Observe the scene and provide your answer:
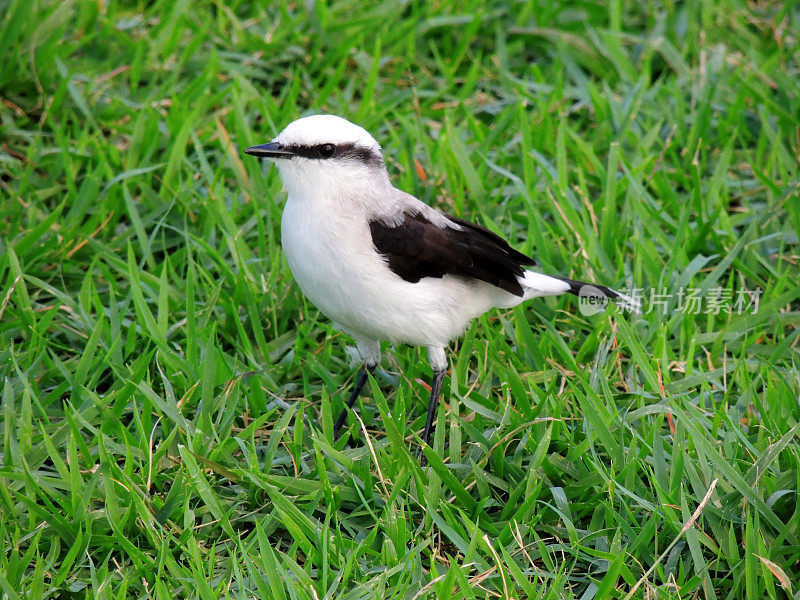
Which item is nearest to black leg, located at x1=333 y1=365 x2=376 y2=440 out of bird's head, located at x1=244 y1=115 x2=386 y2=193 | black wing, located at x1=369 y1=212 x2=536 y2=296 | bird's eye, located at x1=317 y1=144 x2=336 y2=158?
black wing, located at x1=369 y1=212 x2=536 y2=296

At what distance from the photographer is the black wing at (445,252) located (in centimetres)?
392

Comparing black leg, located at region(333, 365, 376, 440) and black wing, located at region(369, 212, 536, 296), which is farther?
black leg, located at region(333, 365, 376, 440)

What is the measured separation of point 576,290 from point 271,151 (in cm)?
165

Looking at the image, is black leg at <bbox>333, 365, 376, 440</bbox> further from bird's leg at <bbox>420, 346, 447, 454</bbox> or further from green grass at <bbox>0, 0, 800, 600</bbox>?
bird's leg at <bbox>420, 346, 447, 454</bbox>

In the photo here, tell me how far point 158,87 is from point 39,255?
179cm

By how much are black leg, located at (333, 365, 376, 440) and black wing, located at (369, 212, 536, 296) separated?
611 mm

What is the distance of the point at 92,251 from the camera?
5.02 m

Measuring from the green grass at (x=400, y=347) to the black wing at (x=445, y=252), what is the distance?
49 centimetres

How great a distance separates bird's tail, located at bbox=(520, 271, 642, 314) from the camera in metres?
4.39

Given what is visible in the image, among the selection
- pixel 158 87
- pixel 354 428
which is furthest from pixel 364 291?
pixel 158 87

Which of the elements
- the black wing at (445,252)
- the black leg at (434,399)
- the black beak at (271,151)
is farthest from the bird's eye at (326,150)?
the black leg at (434,399)

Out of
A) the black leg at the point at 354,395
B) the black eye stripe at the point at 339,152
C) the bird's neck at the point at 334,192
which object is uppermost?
the black eye stripe at the point at 339,152

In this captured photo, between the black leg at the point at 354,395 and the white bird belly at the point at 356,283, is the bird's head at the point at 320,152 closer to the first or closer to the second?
the white bird belly at the point at 356,283

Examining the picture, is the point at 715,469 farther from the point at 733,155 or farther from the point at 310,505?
the point at 733,155
